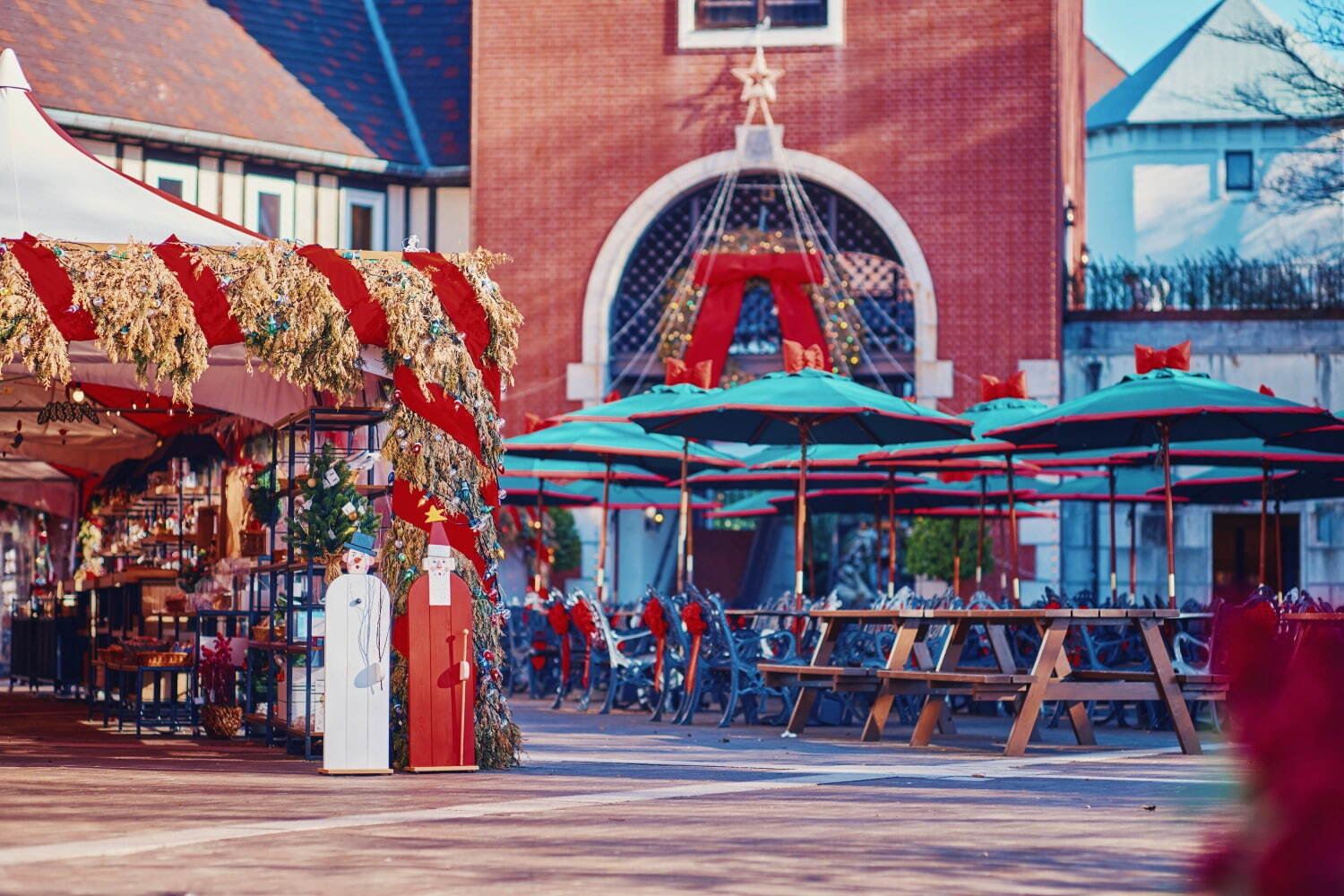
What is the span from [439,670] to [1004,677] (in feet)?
10.5

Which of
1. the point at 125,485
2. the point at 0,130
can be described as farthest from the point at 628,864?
the point at 125,485

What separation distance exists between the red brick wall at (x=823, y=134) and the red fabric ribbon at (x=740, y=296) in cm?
124

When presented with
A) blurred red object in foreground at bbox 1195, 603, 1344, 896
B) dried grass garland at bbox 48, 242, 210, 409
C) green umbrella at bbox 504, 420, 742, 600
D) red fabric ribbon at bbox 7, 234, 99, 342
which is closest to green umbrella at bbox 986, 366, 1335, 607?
green umbrella at bbox 504, 420, 742, 600

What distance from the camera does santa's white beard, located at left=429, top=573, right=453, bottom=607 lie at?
9.45 metres

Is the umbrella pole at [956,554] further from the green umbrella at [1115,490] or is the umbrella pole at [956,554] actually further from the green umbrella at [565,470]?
the green umbrella at [565,470]

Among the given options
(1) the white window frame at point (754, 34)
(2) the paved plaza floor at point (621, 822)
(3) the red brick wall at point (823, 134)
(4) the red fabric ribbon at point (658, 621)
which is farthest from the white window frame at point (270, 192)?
(2) the paved plaza floor at point (621, 822)

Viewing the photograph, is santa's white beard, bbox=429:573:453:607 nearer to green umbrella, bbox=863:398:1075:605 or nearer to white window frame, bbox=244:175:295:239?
green umbrella, bbox=863:398:1075:605

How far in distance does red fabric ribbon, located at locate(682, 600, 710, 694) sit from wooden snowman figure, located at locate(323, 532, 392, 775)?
422 centimetres

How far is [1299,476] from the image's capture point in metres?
17.7

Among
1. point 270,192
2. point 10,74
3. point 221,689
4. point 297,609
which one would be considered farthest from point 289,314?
point 270,192

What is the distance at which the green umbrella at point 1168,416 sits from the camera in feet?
42.1

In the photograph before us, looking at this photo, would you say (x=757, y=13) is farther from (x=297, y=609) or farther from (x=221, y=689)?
(x=297, y=609)

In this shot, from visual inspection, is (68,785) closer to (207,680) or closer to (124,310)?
(124,310)

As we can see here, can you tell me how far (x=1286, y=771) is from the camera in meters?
2.39
